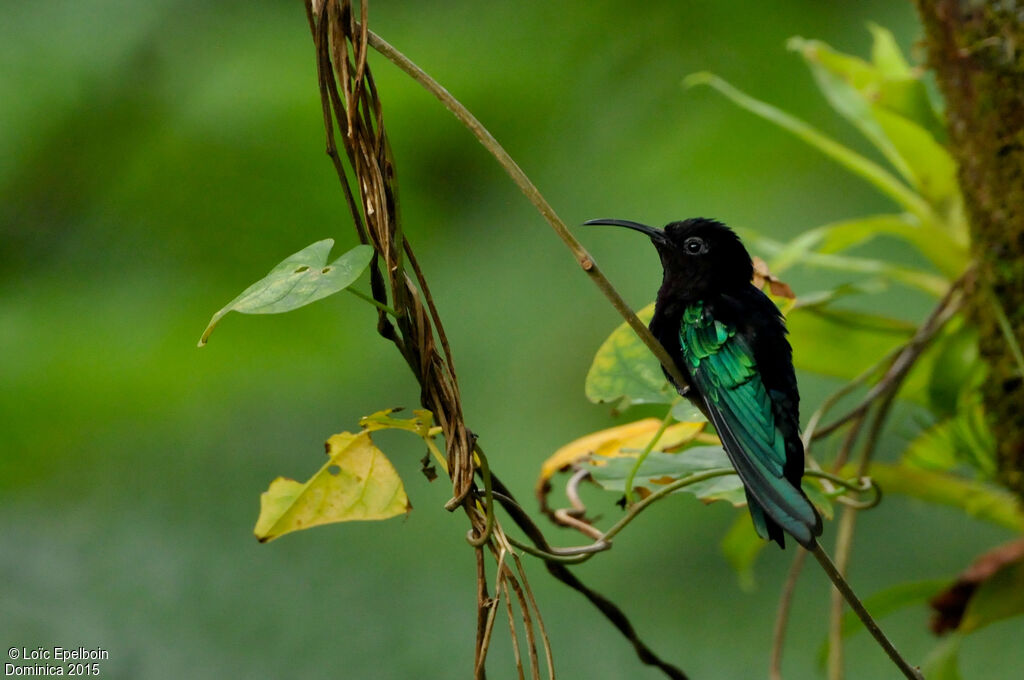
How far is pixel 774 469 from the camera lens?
39.3 inches

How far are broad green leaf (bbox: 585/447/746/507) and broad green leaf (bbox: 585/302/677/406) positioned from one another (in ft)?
0.29

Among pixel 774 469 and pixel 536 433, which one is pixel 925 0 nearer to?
pixel 774 469

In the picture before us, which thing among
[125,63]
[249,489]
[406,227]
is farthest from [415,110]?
[249,489]

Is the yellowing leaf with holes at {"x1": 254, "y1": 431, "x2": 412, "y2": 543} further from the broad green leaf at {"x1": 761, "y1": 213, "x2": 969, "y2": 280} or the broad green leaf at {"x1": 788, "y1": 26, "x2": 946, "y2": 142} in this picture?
the broad green leaf at {"x1": 788, "y1": 26, "x2": 946, "y2": 142}

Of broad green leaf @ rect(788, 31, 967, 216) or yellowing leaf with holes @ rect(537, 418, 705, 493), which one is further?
broad green leaf @ rect(788, 31, 967, 216)

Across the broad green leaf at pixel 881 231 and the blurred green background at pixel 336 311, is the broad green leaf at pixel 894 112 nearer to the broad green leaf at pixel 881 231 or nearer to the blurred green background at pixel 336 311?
the broad green leaf at pixel 881 231

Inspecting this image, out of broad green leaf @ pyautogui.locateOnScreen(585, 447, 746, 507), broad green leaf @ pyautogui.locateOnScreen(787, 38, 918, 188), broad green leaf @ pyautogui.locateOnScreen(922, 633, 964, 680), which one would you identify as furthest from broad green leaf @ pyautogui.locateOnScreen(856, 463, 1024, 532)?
broad green leaf @ pyautogui.locateOnScreen(585, 447, 746, 507)

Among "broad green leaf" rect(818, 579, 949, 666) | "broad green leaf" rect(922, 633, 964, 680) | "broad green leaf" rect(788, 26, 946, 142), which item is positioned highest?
"broad green leaf" rect(788, 26, 946, 142)

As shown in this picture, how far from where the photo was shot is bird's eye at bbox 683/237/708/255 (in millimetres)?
1393

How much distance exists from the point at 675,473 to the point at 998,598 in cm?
106

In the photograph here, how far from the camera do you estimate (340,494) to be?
3.49 feet

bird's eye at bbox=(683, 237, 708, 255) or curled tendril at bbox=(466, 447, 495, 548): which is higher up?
bird's eye at bbox=(683, 237, 708, 255)

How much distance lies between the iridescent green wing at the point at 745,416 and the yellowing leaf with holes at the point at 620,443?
0.81 ft

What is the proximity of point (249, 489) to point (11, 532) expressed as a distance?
2.66 feet
